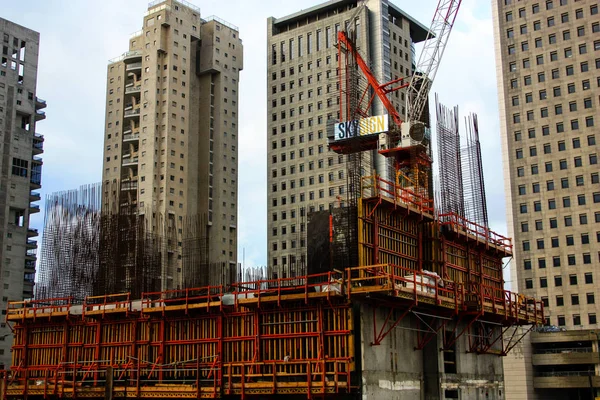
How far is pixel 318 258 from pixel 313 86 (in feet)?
308

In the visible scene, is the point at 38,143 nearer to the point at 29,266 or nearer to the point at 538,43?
the point at 29,266

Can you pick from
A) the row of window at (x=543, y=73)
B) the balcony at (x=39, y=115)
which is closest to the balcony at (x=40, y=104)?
the balcony at (x=39, y=115)

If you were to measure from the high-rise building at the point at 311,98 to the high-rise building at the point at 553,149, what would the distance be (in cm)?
2853

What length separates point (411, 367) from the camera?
4353 cm

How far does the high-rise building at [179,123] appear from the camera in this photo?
130625 millimetres

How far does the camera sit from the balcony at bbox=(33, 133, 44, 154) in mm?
114875

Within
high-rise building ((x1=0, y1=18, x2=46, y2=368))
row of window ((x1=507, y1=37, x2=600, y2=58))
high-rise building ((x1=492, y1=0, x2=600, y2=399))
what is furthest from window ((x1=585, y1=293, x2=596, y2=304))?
high-rise building ((x1=0, y1=18, x2=46, y2=368))

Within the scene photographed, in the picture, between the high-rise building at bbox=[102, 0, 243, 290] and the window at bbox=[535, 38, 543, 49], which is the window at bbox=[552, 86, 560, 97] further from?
the high-rise building at bbox=[102, 0, 243, 290]

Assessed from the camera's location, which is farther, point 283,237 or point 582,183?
point 283,237

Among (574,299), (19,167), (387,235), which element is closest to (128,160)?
(19,167)

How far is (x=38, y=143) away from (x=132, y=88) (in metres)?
27.0

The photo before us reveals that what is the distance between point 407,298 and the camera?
39.1 metres

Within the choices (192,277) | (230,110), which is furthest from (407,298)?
(230,110)

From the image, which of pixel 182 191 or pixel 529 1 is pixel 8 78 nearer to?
pixel 182 191
